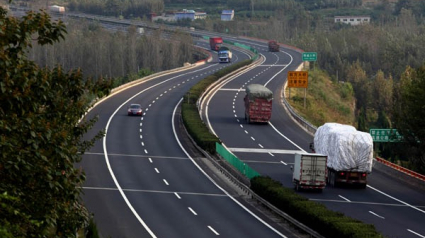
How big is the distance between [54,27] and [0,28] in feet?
5.21

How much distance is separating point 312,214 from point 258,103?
38.9 m

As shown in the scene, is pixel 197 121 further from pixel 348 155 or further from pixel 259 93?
pixel 348 155

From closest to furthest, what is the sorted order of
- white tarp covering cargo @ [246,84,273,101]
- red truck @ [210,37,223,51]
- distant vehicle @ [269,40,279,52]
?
white tarp covering cargo @ [246,84,273,101] < distant vehicle @ [269,40,279,52] < red truck @ [210,37,223,51]

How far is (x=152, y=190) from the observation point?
171 feet

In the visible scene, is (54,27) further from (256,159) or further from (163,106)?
(163,106)

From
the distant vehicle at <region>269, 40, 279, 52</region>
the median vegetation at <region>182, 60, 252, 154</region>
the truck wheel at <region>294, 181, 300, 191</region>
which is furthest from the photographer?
the distant vehicle at <region>269, 40, 279, 52</region>

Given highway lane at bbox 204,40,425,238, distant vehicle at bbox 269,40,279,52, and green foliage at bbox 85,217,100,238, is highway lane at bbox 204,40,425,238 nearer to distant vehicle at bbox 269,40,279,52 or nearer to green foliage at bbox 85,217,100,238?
green foliage at bbox 85,217,100,238

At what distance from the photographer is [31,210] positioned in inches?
846

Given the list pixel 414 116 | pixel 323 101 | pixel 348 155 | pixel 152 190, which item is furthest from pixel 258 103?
pixel 323 101

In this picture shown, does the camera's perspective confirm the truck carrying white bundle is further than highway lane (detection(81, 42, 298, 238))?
Yes

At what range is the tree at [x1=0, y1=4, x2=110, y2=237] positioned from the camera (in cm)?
2041

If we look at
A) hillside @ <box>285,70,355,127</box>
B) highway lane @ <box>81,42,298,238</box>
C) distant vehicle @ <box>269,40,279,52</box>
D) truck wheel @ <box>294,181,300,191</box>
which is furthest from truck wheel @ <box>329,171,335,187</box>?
distant vehicle @ <box>269,40,279,52</box>

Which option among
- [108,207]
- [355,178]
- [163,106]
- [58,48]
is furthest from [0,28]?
[58,48]

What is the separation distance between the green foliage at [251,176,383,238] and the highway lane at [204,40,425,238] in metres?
3.29
